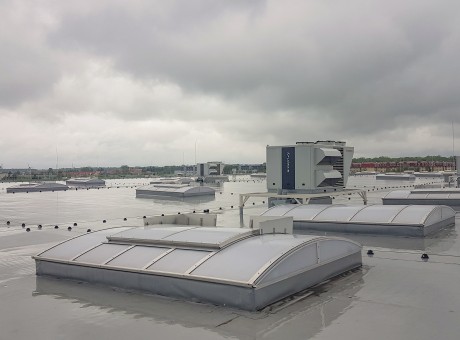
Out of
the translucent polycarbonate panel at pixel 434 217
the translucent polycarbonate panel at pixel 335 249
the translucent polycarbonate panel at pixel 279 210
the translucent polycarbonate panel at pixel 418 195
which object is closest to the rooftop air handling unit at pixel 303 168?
the translucent polycarbonate panel at pixel 418 195

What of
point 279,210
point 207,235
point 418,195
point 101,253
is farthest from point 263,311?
point 418,195

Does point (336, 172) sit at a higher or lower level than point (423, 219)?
higher

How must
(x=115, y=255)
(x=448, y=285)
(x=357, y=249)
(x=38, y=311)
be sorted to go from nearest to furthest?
1. (x=38, y=311)
2. (x=448, y=285)
3. (x=115, y=255)
4. (x=357, y=249)

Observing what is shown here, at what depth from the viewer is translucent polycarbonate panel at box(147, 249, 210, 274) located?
45.6 ft

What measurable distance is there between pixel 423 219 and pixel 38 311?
71.0ft

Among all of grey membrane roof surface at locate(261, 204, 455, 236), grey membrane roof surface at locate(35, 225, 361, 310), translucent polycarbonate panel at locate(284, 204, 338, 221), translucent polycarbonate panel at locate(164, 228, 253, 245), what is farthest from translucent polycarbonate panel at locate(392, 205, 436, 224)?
translucent polycarbonate panel at locate(164, 228, 253, 245)

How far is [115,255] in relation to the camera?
1602cm

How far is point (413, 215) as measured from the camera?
86.1ft

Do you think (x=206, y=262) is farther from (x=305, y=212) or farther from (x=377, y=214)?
(x=305, y=212)

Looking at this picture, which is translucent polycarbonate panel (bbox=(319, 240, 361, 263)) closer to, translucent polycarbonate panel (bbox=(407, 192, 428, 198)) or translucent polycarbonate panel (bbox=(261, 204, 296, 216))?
translucent polycarbonate panel (bbox=(261, 204, 296, 216))

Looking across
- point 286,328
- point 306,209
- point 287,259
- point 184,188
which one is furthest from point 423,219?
point 184,188

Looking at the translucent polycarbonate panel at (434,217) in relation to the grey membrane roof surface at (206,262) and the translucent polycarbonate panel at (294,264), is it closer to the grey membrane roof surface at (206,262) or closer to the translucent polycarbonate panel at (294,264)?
the grey membrane roof surface at (206,262)

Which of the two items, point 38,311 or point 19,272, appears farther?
point 19,272

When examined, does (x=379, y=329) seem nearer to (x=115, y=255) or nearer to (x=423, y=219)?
(x=115, y=255)
